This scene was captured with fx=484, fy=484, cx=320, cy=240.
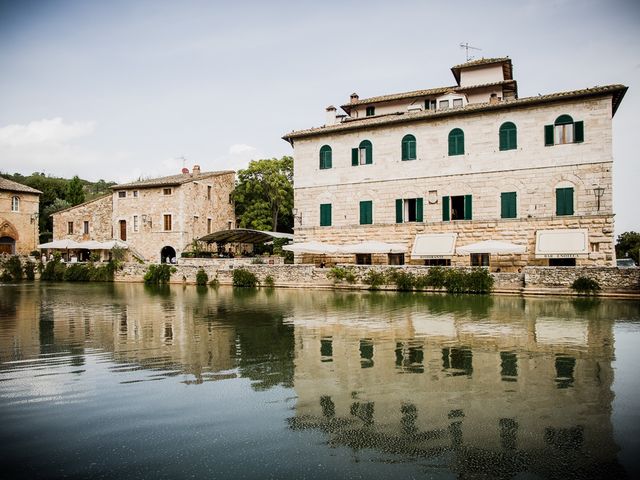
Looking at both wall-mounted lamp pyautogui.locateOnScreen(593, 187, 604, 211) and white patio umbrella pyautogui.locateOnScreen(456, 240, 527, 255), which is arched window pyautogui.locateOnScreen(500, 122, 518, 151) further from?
white patio umbrella pyautogui.locateOnScreen(456, 240, 527, 255)

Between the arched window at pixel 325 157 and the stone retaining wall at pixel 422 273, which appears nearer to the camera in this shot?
the stone retaining wall at pixel 422 273

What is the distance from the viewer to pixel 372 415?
18.2ft

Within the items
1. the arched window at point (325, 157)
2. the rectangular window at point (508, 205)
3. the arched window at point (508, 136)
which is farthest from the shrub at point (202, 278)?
the arched window at point (508, 136)

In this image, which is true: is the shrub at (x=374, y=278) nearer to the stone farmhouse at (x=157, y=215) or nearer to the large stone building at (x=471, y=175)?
the large stone building at (x=471, y=175)

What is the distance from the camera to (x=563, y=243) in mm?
21438

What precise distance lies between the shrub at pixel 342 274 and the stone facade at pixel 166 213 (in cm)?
1526

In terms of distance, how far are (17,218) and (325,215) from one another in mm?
28145

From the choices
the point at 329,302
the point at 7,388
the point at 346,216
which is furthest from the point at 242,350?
the point at 346,216

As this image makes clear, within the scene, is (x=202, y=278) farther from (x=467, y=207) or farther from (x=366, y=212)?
(x=467, y=207)

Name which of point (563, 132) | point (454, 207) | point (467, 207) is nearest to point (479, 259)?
point (467, 207)

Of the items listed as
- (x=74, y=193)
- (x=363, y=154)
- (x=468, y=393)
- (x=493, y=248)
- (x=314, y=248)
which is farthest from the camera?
(x=74, y=193)

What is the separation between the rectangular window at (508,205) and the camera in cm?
2331

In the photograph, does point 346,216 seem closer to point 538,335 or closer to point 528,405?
point 538,335

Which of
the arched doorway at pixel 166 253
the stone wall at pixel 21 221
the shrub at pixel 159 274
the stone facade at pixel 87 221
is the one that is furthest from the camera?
the stone wall at pixel 21 221
